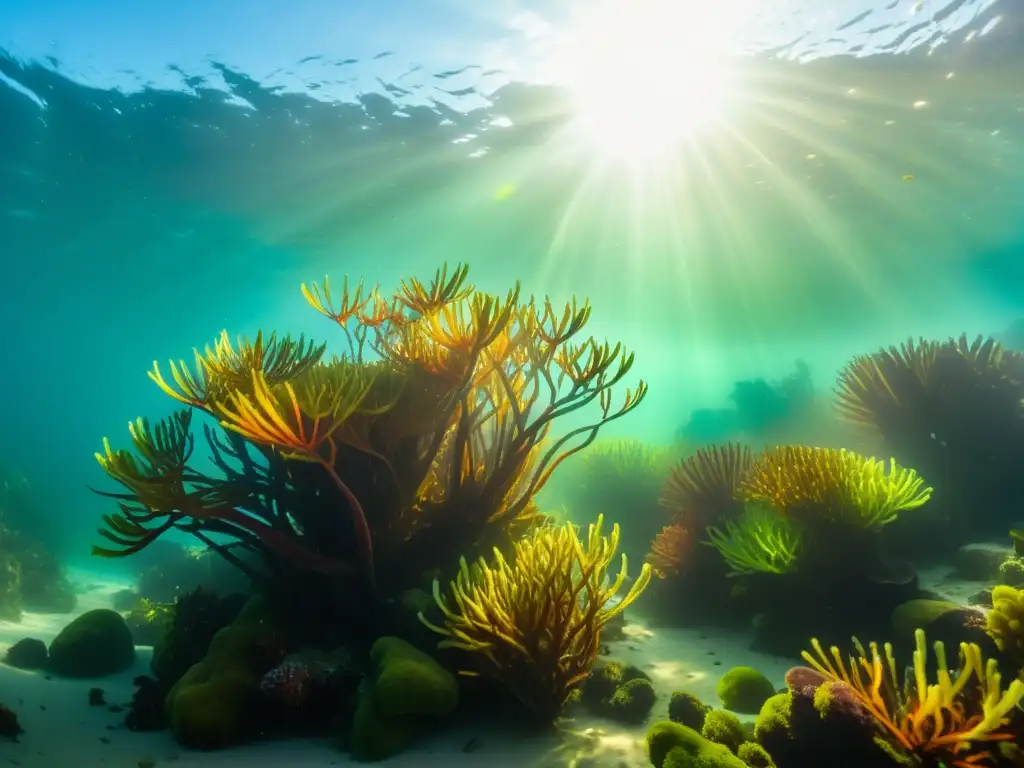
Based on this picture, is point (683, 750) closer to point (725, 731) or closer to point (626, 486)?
point (725, 731)

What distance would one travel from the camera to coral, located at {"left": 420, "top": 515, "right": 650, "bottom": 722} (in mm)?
3281

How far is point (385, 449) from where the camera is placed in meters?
4.36

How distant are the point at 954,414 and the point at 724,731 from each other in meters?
6.58

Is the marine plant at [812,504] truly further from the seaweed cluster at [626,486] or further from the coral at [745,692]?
the seaweed cluster at [626,486]

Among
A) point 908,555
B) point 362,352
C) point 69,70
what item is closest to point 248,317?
point 69,70

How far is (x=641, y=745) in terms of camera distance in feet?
10.8

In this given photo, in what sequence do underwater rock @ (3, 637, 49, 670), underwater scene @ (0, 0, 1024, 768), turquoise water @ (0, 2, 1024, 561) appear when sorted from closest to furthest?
underwater scene @ (0, 0, 1024, 768)
underwater rock @ (3, 637, 49, 670)
turquoise water @ (0, 2, 1024, 561)

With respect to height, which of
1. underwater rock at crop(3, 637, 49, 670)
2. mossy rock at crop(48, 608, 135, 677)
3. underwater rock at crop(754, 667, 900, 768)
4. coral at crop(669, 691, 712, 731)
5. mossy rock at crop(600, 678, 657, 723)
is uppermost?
underwater rock at crop(754, 667, 900, 768)

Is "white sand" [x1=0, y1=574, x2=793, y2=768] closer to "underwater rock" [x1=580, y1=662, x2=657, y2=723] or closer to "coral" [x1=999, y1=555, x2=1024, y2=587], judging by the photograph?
"underwater rock" [x1=580, y1=662, x2=657, y2=723]

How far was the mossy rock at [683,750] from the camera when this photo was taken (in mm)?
2594

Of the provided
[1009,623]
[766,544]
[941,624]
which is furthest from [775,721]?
[766,544]

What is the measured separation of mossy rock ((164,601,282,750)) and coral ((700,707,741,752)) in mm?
2825

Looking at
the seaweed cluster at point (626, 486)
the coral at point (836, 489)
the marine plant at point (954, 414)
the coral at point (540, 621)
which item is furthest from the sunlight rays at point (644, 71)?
the coral at point (540, 621)

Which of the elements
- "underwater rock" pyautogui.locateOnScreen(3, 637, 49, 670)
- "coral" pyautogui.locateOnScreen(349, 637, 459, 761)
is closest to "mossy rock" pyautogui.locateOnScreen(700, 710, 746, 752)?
"coral" pyautogui.locateOnScreen(349, 637, 459, 761)
